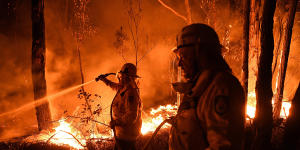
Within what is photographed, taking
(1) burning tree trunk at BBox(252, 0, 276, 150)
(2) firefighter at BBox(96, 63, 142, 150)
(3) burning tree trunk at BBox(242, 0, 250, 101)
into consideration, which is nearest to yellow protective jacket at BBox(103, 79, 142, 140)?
(2) firefighter at BBox(96, 63, 142, 150)

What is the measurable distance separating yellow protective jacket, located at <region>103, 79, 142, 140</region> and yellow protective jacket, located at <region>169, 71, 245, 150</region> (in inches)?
110

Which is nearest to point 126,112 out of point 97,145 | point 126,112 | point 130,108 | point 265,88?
point 126,112

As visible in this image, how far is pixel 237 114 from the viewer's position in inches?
70.9

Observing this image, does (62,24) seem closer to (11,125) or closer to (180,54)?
(11,125)

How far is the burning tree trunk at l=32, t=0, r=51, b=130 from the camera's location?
24.5ft

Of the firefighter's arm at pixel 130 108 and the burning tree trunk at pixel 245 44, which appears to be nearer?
the firefighter's arm at pixel 130 108

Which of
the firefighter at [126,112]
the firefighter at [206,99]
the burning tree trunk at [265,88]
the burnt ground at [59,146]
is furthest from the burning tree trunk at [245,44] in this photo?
the firefighter at [206,99]

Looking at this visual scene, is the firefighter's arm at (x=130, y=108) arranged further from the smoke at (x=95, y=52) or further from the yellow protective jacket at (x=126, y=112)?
the smoke at (x=95, y=52)

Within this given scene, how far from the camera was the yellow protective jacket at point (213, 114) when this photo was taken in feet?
5.74

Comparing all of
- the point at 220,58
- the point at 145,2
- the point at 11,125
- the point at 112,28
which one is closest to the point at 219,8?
the point at 145,2

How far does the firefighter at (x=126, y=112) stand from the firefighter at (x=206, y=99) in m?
2.58

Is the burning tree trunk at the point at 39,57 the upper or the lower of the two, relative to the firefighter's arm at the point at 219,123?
upper

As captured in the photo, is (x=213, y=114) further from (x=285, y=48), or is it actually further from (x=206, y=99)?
(x=285, y=48)

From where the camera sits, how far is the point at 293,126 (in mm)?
2221
